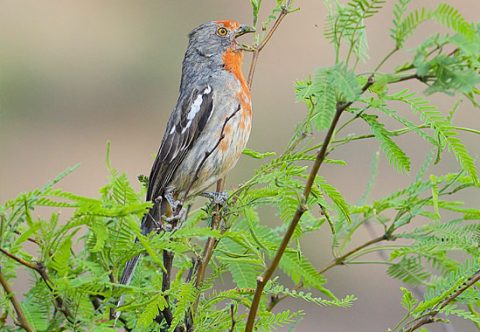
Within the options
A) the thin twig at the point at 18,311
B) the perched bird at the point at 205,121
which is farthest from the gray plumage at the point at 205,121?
the thin twig at the point at 18,311

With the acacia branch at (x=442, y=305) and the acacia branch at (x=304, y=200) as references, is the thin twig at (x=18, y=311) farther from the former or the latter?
the acacia branch at (x=442, y=305)

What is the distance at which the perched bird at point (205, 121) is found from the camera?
4719 mm

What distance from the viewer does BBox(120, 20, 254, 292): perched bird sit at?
472cm

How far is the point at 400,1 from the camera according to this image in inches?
86.9

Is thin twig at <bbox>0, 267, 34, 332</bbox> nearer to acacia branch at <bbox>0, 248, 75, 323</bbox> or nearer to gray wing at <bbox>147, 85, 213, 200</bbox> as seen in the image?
acacia branch at <bbox>0, 248, 75, 323</bbox>

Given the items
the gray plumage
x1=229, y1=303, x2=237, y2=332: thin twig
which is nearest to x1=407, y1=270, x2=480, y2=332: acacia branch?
x1=229, y1=303, x2=237, y2=332: thin twig

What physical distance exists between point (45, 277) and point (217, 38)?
3.10 metres

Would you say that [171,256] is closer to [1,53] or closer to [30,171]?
[30,171]

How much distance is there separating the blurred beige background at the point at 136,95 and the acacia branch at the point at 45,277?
741 cm

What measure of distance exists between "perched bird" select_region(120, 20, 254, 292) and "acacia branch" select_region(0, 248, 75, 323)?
1.97 m

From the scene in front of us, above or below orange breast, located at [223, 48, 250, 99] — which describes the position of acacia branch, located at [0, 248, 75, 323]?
below

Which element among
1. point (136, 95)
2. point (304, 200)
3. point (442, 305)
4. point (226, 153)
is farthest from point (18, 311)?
point (136, 95)

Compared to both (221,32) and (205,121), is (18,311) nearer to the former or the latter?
(205,121)

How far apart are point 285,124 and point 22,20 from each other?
6012 millimetres
